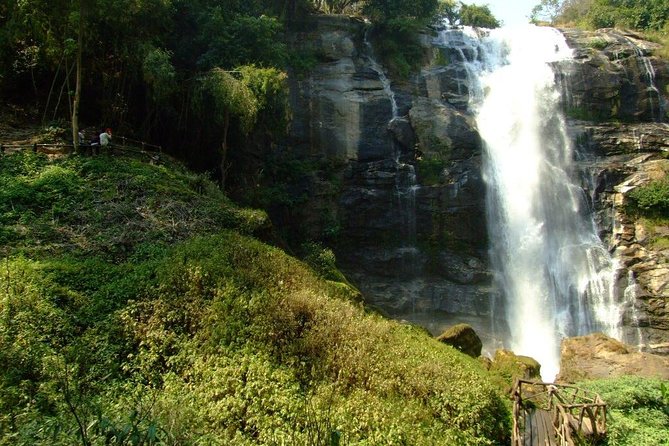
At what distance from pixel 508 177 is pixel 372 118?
24.8ft

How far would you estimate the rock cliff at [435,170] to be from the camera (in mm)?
22812

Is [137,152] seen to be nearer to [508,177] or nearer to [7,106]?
[7,106]

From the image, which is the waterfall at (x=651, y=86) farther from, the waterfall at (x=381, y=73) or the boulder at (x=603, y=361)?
the boulder at (x=603, y=361)

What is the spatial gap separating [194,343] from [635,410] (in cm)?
982

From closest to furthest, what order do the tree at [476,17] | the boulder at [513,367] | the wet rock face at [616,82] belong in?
1. the boulder at [513,367]
2. the wet rock face at [616,82]
3. the tree at [476,17]

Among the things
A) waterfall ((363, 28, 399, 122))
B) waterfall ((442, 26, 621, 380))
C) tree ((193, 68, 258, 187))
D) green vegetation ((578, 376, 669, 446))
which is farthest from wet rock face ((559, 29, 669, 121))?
green vegetation ((578, 376, 669, 446))

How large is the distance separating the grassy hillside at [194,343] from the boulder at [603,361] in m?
5.40

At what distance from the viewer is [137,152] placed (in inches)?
634

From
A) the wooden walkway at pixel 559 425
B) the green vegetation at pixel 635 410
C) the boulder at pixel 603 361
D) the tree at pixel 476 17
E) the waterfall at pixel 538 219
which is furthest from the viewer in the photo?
the tree at pixel 476 17

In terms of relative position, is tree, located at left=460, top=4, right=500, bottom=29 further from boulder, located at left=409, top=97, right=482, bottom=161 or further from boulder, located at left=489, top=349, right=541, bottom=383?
boulder, located at left=489, top=349, right=541, bottom=383

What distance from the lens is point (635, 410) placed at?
437 inches

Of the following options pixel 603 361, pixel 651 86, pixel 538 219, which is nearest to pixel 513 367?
pixel 603 361

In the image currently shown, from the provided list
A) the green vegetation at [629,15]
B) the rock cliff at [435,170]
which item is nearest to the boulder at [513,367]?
the rock cliff at [435,170]

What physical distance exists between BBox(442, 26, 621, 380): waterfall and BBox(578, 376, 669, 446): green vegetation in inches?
326
